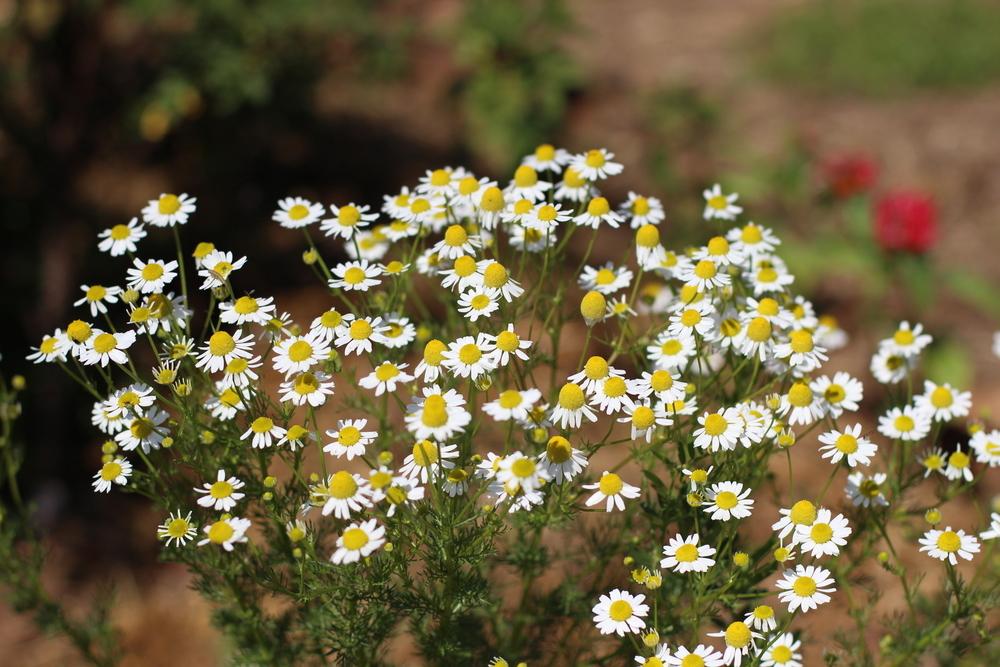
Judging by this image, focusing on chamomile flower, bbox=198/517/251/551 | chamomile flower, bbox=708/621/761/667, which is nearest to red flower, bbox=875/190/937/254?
chamomile flower, bbox=708/621/761/667

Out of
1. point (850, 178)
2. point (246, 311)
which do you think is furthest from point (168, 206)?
point (850, 178)

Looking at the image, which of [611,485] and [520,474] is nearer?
[520,474]

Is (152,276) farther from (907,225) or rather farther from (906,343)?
(907,225)

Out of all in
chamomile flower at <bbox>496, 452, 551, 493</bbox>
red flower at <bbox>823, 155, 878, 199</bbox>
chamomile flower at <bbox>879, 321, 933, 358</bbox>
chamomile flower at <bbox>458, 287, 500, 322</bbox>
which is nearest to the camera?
chamomile flower at <bbox>496, 452, 551, 493</bbox>

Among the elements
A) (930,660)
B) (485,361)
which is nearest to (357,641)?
(485,361)

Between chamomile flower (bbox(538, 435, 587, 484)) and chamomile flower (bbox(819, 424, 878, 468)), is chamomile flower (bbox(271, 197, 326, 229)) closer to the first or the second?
chamomile flower (bbox(538, 435, 587, 484))

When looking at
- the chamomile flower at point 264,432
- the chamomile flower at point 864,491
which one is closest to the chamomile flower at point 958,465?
the chamomile flower at point 864,491

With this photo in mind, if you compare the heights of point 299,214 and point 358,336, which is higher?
point 299,214
